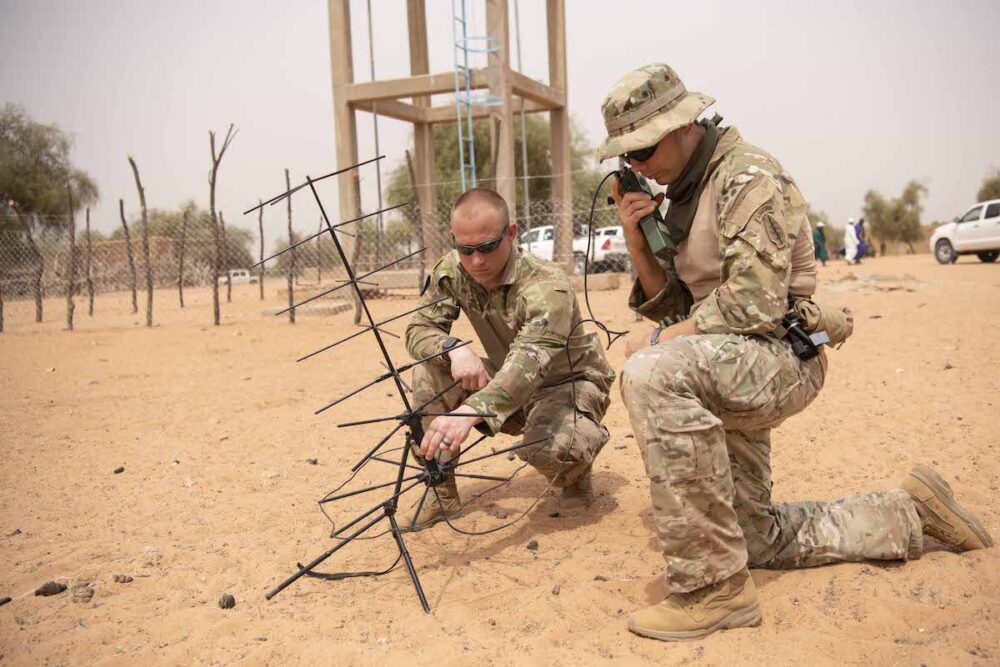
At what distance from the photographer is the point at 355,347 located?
10.1m

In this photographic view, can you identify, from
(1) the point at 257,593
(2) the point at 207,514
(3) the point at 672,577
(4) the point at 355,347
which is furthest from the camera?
(4) the point at 355,347

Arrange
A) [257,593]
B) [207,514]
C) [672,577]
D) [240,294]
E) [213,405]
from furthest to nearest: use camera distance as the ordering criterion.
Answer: [240,294] → [213,405] → [207,514] → [257,593] → [672,577]

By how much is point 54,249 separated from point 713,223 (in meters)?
26.4

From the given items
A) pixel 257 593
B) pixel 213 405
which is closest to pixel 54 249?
pixel 213 405

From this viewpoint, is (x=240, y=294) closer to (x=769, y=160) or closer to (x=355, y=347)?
(x=355, y=347)

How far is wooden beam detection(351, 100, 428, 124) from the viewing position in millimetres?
15086

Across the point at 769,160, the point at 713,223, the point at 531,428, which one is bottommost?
the point at 531,428

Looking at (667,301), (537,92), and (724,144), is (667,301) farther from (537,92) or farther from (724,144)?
(537,92)

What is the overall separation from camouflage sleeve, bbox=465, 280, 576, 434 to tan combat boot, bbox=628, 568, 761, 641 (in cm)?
92

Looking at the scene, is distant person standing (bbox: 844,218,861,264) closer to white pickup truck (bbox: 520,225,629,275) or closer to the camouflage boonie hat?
white pickup truck (bbox: 520,225,629,275)

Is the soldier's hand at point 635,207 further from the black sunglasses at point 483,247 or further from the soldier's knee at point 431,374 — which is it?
the soldier's knee at point 431,374

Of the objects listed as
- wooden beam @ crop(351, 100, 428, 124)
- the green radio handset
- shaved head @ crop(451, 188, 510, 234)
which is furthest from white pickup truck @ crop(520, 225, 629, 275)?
the green radio handset

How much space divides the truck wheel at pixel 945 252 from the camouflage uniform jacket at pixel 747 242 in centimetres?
2159

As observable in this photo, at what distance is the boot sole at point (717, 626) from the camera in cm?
259
